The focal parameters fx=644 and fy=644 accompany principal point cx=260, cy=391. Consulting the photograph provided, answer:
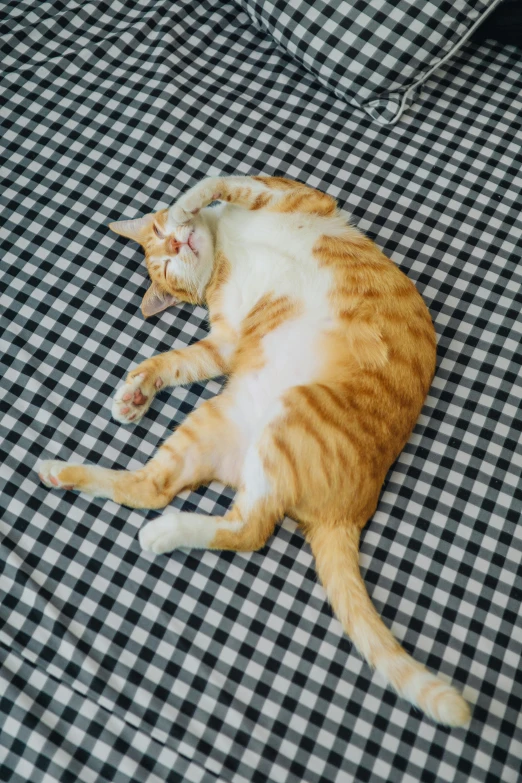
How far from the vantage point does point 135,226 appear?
180cm

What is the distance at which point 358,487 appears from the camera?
55.9 inches

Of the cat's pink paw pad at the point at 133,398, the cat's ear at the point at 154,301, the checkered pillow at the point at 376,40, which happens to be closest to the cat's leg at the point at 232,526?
the cat's pink paw pad at the point at 133,398

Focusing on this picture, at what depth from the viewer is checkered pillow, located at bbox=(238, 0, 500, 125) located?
1.90 m

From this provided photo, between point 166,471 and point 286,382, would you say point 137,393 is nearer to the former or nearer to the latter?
point 166,471

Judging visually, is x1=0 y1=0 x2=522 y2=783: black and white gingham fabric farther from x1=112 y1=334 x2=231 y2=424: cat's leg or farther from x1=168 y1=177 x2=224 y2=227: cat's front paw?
x1=168 y1=177 x2=224 y2=227: cat's front paw

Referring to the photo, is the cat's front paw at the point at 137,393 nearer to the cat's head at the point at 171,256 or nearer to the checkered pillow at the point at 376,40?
the cat's head at the point at 171,256

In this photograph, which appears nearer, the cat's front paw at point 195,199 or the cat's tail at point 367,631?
the cat's tail at point 367,631

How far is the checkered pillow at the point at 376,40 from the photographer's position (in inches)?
74.7

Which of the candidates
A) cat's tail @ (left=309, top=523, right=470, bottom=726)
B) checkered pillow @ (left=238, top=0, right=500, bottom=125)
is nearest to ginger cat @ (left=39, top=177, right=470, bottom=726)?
cat's tail @ (left=309, top=523, right=470, bottom=726)

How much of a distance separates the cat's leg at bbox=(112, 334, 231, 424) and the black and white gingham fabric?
4cm

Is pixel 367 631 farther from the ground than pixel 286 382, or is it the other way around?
pixel 286 382

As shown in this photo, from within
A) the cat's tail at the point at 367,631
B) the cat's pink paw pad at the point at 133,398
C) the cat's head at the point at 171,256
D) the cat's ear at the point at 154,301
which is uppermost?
the cat's head at the point at 171,256

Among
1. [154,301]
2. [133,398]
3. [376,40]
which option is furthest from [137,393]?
[376,40]

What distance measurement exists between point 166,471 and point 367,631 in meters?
0.58
